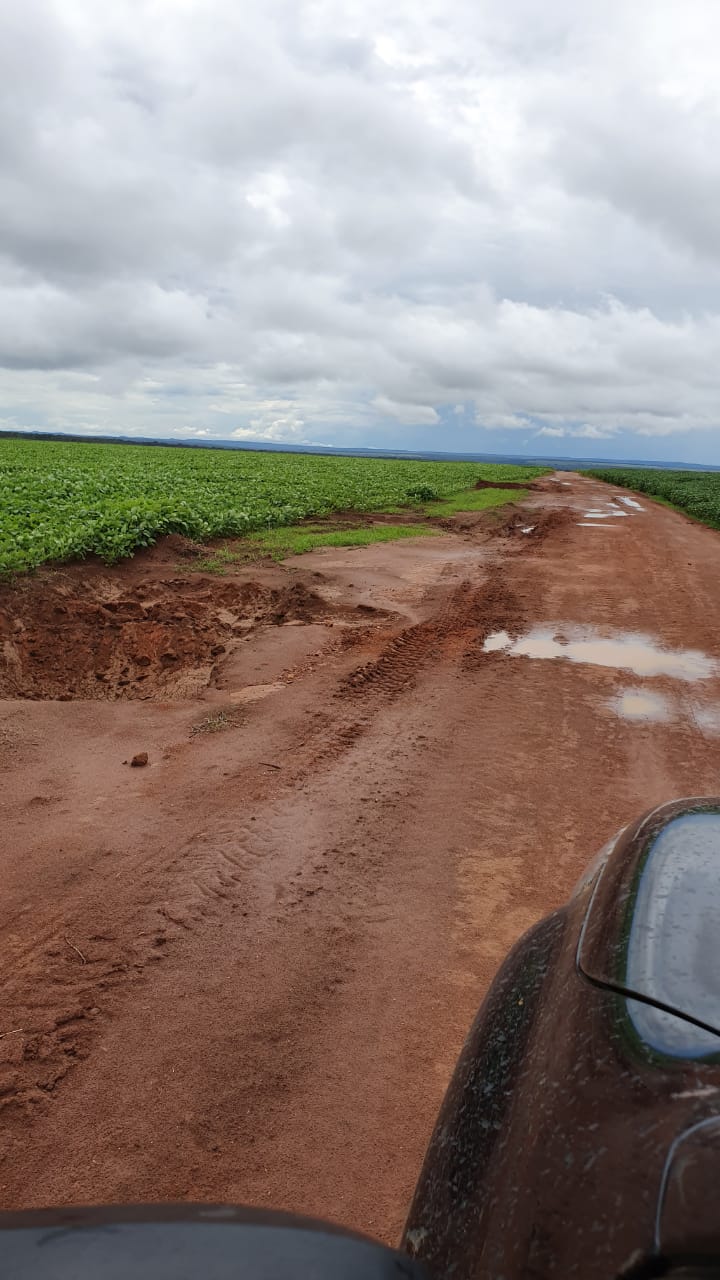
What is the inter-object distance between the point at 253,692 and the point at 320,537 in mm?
9226

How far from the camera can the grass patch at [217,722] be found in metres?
5.90

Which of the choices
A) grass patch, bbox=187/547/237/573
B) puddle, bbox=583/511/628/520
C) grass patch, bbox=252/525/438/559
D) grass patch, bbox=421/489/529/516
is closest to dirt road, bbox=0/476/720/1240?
grass patch, bbox=187/547/237/573

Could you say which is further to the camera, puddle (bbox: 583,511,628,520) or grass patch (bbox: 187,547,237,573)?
puddle (bbox: 583,511,628,520)

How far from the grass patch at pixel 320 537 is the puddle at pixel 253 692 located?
6.62 metres

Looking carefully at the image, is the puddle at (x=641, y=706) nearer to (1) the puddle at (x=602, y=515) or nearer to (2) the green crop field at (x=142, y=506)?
(2) the green crop field at (x=142, y=506)

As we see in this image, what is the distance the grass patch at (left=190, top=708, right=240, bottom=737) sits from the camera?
5.90 metres

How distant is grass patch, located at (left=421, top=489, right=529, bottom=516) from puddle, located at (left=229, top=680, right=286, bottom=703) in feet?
52.1

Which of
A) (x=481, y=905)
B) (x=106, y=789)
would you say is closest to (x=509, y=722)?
(x=481, y=905)

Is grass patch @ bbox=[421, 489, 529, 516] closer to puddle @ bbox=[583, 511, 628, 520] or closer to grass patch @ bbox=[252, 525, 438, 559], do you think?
puddle @ bbox=[583, 511, 628, 520]

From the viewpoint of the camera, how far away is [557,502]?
2942cm

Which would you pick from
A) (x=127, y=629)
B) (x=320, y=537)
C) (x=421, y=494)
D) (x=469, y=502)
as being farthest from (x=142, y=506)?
(x=469, y=502)

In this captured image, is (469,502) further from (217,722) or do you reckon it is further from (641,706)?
(217,722)

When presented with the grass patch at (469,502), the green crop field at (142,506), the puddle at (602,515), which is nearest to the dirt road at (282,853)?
the green crop field at (142,506)

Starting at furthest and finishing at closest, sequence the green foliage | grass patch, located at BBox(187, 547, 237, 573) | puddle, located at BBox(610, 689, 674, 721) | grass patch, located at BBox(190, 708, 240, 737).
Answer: the green foliage
grass patch, located at BBox(187, 547, 237, 573)
puddle, located at BBox(610, 689, 674, 721)
grass patch, located at BBox(190, 708, 240, 737)
